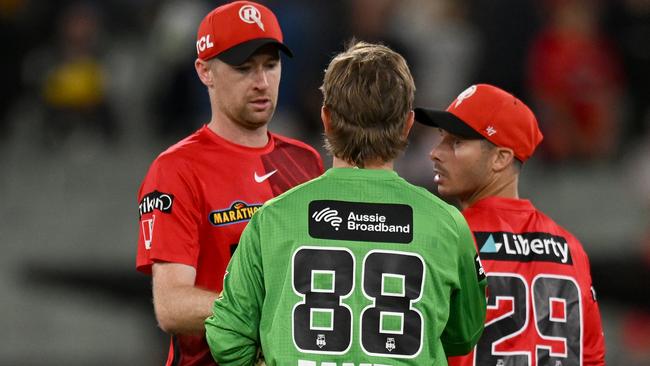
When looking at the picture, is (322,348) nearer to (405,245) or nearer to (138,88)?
(405,245)

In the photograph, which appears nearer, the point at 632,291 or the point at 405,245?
the point at 405,245

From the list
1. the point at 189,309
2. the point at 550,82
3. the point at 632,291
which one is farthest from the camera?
the point at 550,82

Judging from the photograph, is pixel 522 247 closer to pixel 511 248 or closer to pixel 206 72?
pixel 511 248

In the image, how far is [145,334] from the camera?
36.3 feet

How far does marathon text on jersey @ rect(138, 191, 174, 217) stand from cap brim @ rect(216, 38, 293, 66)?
0.59 metres

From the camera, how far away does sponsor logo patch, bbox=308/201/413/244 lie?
3873mm

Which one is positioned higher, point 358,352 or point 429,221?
point 429,221

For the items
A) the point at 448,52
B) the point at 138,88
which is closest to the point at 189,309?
the point at 448,52

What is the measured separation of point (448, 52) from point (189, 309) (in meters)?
7.57

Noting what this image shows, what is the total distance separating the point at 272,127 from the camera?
36.9 feet

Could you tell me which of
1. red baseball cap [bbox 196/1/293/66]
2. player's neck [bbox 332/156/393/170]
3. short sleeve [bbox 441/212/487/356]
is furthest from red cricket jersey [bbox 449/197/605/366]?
red baseball cap [bbox 196/1/293/66]

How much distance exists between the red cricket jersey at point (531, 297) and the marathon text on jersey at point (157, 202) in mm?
1159

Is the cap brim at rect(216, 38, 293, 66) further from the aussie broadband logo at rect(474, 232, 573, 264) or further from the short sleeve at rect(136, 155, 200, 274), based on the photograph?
the aussie broadband logo at rect(474, 232, 573, 264)

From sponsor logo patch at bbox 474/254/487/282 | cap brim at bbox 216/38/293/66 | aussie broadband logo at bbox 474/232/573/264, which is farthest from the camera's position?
cap brim at bbox 216/38/293/66
